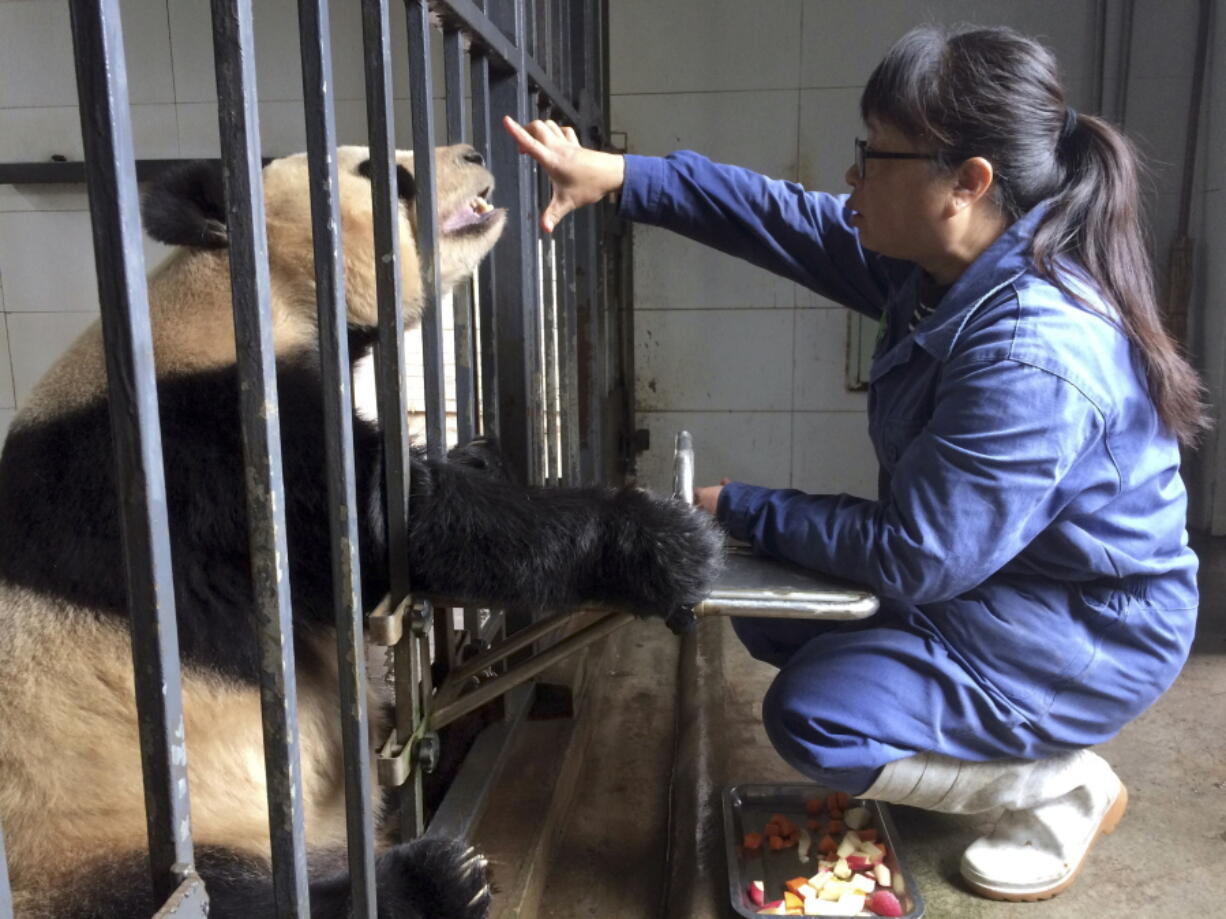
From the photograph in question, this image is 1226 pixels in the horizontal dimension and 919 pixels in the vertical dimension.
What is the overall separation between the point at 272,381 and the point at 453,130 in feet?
3.71

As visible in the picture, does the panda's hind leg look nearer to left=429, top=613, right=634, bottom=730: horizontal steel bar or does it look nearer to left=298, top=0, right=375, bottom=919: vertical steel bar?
left=298, top=0, right=375, bottom=919: vertical steel bar

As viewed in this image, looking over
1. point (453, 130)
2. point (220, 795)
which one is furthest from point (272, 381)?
point (453, 130)

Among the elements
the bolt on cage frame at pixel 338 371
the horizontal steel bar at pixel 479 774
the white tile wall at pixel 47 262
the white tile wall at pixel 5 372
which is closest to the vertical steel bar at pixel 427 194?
the bolt on cage frame at pixel 338 371

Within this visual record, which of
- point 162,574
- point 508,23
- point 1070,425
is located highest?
point 508,23

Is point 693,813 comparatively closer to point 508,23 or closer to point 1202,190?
point 508,23

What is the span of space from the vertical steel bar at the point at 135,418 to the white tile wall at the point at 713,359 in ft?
11.8

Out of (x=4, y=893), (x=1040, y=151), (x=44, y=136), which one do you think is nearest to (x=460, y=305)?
(x=1040, y=151)

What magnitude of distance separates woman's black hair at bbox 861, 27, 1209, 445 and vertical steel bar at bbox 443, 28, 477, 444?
29.6 inches

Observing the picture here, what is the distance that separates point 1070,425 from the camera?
164cm

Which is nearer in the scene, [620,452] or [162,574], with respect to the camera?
[162,574]

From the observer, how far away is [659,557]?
1.55 metres

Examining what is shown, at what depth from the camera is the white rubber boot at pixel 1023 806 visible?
196cm

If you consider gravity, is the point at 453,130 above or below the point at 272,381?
above

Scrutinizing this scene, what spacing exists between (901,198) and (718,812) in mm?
1387
